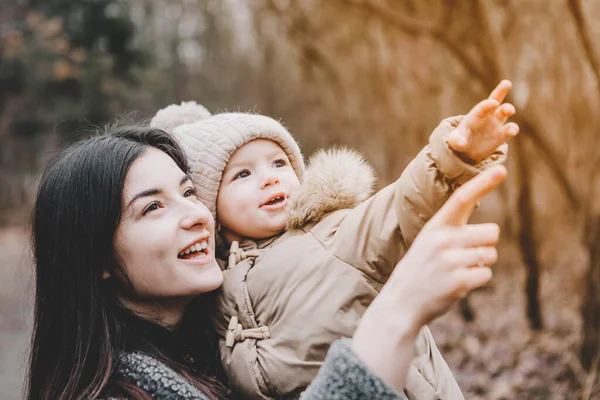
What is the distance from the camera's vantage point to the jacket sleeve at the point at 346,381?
1375 mm

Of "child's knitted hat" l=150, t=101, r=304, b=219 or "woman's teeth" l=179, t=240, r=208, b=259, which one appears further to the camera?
"child's knitted hat" l=150, t=101, r=304, b=219

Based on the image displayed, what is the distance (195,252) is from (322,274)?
51cm

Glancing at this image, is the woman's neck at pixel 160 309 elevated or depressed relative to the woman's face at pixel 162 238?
depressed

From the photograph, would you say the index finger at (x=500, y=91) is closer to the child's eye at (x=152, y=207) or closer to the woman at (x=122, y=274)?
the woman at (x=122, y=274)

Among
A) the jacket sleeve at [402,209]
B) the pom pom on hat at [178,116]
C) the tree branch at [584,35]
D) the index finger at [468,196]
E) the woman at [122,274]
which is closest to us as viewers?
the index finger at [468,196]

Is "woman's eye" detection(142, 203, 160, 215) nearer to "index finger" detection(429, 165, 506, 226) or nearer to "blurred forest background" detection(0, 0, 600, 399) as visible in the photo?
"blurred forest background" detection(0, 0, 600, 399)

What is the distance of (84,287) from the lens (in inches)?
86.0

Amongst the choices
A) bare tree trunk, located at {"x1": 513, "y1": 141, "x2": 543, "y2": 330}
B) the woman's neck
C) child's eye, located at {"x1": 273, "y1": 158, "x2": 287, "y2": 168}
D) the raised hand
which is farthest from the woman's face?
bare tree trunk, located at {"x1": 513, "y1": 141, "x2": 543, "y2": 330}

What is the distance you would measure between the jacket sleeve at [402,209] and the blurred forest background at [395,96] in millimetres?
1465

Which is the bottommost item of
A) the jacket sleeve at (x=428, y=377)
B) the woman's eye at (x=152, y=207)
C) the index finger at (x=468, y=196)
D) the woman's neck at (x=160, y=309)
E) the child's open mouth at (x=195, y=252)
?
the jacket sleeve at (x=428, y=377)

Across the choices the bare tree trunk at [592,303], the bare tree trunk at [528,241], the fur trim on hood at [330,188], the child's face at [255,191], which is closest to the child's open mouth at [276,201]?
the child's face at [255,191]

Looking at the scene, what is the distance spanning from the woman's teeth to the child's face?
8.4 inches

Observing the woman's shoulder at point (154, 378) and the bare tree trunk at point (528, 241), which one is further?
the bare tree trunk at point (528, 241)

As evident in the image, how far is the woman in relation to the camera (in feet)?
6.77
